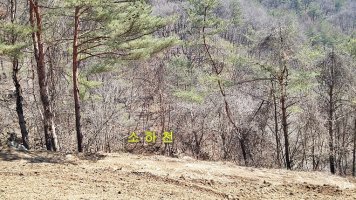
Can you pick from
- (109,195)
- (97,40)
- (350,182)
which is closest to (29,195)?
(109,195)

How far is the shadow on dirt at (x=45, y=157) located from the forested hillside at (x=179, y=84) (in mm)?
1838

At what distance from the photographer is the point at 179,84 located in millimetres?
23406

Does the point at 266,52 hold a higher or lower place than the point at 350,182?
higher

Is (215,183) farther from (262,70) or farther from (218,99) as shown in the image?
(218,99)

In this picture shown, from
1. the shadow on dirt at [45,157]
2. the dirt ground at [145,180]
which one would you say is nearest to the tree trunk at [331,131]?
the dirt ground at [145,180]

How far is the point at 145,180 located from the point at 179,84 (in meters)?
16.9

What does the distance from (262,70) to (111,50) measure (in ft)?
16.6

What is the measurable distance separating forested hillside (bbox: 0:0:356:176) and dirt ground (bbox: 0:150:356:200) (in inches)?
101

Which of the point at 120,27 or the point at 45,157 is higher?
the point at 120,27

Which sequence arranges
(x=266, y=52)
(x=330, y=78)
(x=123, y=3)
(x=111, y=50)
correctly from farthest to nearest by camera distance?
(x=330, y=78), (x=266, y=52), (x=111, y=50), (x=123, y=3)

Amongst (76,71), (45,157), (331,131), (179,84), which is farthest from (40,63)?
(179,84)

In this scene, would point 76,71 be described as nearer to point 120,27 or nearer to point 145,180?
point 120,27

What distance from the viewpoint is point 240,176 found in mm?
7230

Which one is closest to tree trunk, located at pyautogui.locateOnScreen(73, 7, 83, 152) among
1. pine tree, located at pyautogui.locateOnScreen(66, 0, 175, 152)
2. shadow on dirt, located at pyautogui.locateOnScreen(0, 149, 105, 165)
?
pine tree, located at pyautogui.locateOnScreen(66, 0, 175, 152)
